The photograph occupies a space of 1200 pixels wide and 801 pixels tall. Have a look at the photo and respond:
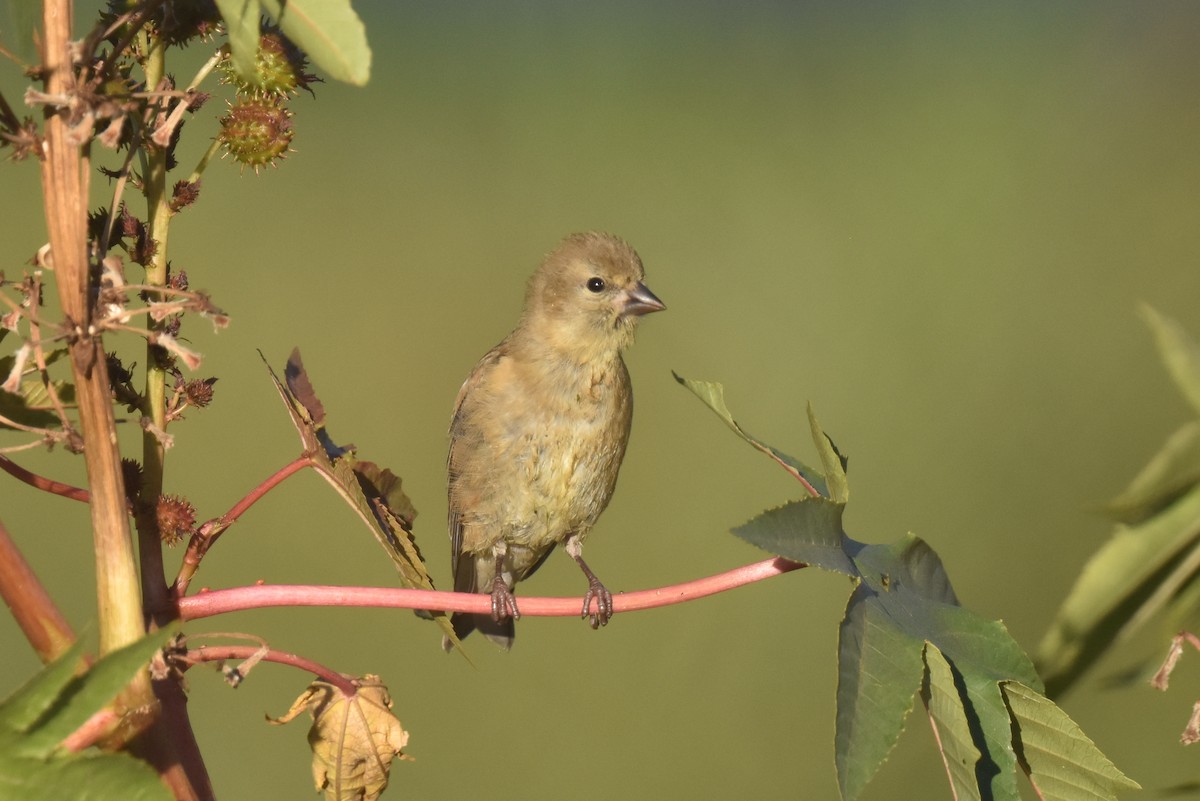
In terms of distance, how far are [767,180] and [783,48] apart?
3.30ft

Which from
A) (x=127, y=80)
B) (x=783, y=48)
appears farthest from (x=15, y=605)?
(x=783, y=48)

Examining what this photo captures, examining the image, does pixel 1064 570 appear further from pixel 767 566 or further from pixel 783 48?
pixel 767 566

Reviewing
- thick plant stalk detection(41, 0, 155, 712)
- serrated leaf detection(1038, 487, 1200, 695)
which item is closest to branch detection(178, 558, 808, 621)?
thick plant stalk detection(41, 0, 155, 712)

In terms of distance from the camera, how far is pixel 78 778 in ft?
3.01

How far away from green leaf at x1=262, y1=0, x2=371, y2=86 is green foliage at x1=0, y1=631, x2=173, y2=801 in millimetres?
481

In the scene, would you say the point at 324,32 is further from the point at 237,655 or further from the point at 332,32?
the point at 237,655

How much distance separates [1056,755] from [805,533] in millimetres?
394

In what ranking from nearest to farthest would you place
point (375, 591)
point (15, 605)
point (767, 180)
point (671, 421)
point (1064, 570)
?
point (15, 605) → point (375, 591) → point (1064, 570) → point (671, 421) → point (767, 180)

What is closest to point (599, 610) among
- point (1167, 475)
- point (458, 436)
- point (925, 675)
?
point (925, 675)

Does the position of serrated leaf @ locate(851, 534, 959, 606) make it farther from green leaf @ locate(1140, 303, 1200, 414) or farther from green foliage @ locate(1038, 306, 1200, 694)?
green leaf @ locate(1140, 303, 1200, 414)

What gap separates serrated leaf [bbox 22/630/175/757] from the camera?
879 mm

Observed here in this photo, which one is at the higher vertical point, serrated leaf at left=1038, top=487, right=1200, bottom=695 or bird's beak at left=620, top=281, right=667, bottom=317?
bird's beak at left=620, top=281, right=667, bottom=317

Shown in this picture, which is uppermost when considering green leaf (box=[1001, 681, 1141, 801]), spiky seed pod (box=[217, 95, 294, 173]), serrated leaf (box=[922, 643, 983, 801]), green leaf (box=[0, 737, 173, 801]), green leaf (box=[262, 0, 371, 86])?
green leaf (box=[262, 0, 371, 86])

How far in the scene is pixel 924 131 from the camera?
25.8ft
